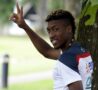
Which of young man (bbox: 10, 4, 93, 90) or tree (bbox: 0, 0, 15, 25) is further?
tree (bbox: 0, 0, 15, 25)

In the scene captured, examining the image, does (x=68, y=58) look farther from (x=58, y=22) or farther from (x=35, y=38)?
(x=35, y=38)

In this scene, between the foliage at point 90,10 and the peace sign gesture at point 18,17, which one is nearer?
the foliage at point 90,10

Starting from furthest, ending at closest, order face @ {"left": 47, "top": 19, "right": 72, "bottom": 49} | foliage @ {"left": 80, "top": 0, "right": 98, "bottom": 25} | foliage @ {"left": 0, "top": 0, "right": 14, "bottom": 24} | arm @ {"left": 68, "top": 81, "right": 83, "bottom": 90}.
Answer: foliage @ {"left": 0, "top": 0, "right": 14, "bottom": 24}
foliage @ {"left": 80, "top": 0, "right": 98, "bottom": 25}
face @ {"left": 47, "top": 19, "right": 72, "bottom": 49}
arm @ {"left": 68, "top": 81, "right": 83, "bottom": 90}

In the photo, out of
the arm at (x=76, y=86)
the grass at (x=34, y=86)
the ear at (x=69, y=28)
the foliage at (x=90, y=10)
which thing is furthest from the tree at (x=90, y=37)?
the grass at (x=34, y=86)

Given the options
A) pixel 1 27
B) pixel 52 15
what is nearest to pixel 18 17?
pixel 52 15

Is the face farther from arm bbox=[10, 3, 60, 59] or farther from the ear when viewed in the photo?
arm bbox=[10, 3, 60, 59]

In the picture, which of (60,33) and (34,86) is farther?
(34,86)

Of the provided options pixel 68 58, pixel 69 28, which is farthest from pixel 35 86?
pixel 68 58

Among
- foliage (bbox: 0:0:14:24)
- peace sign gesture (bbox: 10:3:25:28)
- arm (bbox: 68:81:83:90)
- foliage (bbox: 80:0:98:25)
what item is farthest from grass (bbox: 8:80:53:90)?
foliage (bbox: 0:0:14:24)

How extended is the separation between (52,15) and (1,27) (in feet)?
205

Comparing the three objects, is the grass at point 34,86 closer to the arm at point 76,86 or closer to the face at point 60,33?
the face at point 60,33

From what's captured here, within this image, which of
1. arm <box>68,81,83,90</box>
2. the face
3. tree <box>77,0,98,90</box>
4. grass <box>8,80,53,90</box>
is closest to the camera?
arm <box>68,81,83,90</box>

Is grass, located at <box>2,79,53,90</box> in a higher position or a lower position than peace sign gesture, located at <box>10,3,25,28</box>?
higher

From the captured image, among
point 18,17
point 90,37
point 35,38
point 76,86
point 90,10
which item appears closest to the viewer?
point 76,86
